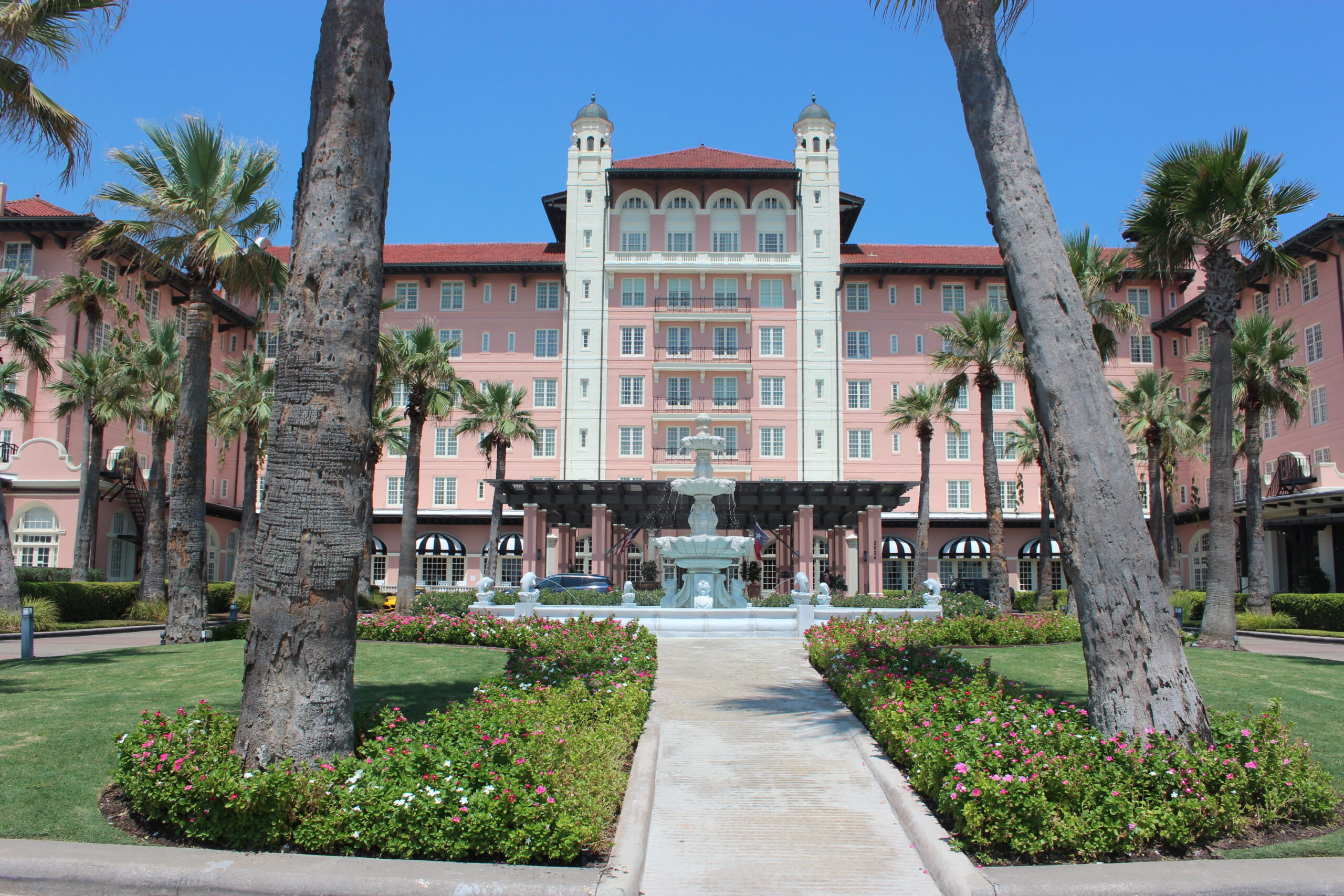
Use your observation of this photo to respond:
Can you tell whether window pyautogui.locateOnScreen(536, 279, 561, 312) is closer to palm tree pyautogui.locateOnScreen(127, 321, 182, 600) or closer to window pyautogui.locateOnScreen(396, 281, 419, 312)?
window pyautogui.locateOnScreen(396, 281, 419, 312)

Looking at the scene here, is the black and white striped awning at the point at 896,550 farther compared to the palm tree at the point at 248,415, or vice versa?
the black and white striped awning at the point at 896,550

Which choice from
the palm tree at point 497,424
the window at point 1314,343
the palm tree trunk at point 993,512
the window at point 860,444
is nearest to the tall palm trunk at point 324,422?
the palm tree trunk at point 993,512

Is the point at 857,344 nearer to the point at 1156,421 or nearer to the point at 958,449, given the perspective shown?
the point at 958,449

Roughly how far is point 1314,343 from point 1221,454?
23.2m

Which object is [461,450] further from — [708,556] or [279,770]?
[279,770]

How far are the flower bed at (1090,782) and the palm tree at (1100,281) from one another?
1915 cm

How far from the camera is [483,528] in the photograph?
5416 cm

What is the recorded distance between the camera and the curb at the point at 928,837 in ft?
19.0

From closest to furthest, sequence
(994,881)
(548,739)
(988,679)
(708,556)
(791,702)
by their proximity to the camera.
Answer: (994,881)
(548,739)
(988,679)
(791,702)
(708,556)

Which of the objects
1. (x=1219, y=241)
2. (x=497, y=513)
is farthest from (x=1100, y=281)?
(x=497, y=513)

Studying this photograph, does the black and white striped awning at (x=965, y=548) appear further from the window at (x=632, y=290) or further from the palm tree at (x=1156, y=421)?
the window at (x=632, y=290)

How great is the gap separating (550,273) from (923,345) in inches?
875

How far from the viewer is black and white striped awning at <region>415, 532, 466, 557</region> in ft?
171

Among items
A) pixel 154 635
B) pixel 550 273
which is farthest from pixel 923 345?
pixel 154 635
